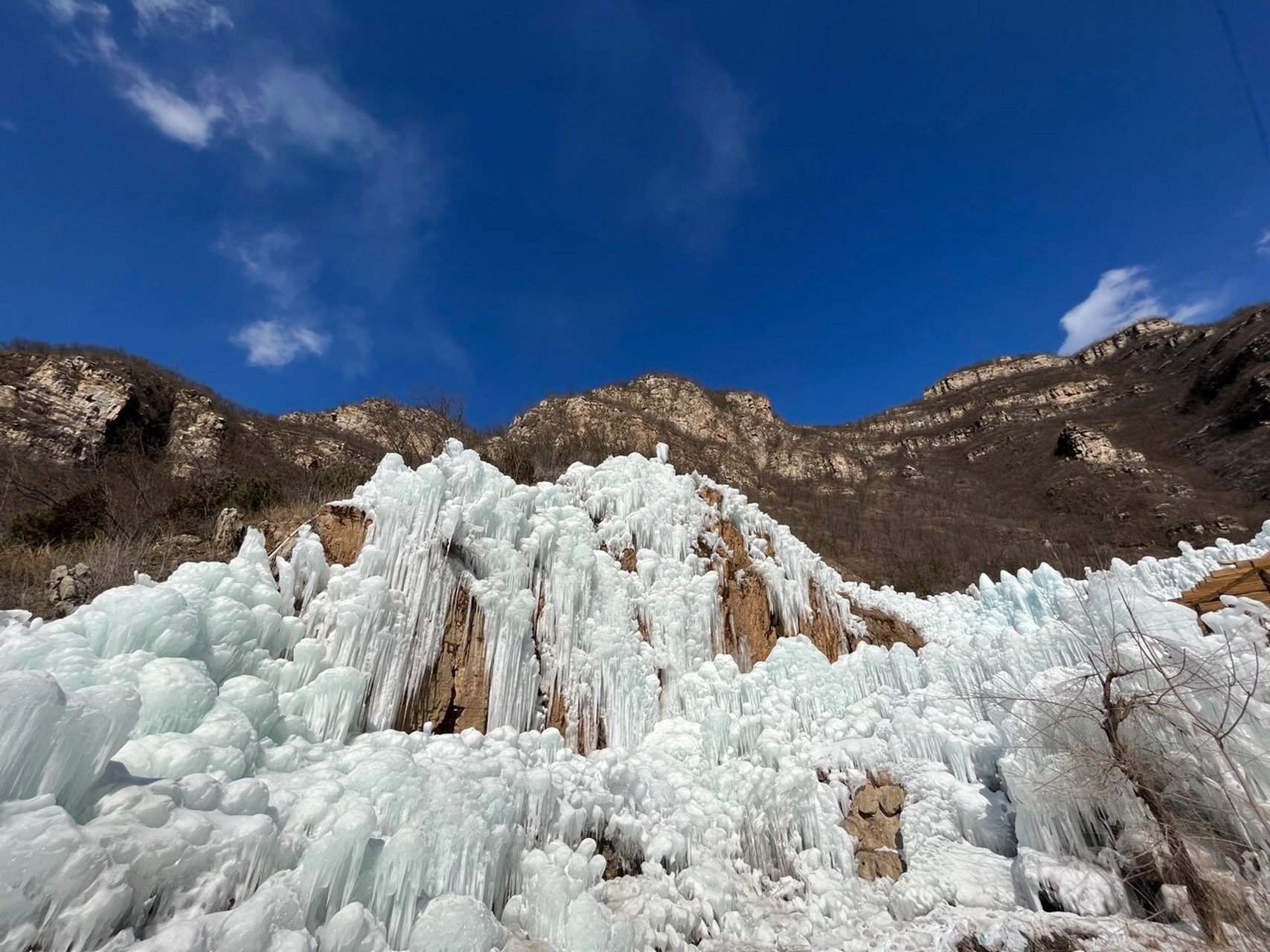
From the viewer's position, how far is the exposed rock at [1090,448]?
44.5 meters

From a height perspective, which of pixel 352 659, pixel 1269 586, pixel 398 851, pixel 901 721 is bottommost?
pixel 398 851

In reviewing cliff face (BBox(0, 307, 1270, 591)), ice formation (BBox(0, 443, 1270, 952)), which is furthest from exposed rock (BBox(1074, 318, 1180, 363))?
ice formation (BBox(0, 443, 1270, 952))

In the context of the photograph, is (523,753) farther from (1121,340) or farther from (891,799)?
(1121,340)

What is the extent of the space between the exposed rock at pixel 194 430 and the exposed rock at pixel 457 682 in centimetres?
1862

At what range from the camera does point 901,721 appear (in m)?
7.16

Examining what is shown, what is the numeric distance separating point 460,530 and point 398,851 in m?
3.86

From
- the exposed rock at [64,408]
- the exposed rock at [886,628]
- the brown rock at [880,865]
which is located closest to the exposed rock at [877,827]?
the brown rock at [880,865]

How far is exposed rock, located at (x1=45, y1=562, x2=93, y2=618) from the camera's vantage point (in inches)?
240

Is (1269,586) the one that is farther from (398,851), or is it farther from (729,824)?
(398,851)

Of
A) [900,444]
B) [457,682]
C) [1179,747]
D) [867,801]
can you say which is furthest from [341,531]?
[900,444]

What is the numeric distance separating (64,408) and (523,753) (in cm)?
2339

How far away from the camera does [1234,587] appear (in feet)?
22.7

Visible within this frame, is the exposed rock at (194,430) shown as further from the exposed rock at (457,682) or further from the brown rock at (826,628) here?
the brown rock at (826,628)

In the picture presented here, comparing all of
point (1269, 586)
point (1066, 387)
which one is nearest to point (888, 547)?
point (1269, 586)
